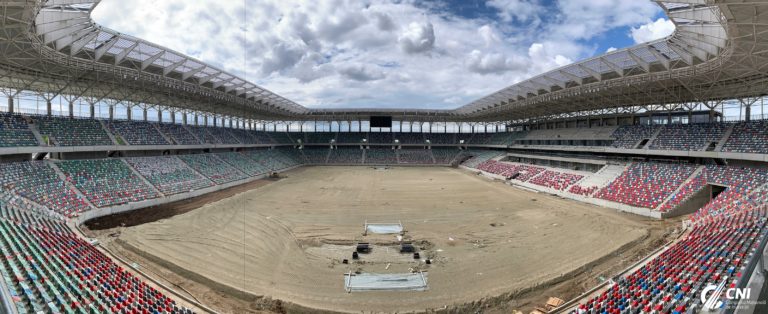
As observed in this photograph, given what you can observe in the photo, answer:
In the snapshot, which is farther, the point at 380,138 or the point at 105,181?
the point at 380,138

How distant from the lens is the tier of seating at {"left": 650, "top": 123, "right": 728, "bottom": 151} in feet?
96.7

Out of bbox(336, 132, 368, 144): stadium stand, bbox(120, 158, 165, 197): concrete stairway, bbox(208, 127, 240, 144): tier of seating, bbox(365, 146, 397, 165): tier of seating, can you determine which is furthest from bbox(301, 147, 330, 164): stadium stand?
bbox(120, 158, 165, 197): concrete stairway

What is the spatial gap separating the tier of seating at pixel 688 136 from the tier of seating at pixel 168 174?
47666 mm

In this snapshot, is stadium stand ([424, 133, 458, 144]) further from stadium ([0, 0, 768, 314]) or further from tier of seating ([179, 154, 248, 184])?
tier of seating ([179, 154, 248, 184])

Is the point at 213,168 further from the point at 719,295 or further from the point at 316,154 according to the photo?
the point at 719,295

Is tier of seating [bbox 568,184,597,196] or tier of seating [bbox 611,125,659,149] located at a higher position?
tier of seating [bbox 611,125,659,149]

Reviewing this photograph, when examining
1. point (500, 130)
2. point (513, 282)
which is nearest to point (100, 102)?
point (513, 282)

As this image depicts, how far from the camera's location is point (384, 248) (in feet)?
59.6

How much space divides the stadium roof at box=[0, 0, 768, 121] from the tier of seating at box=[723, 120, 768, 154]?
3.43 m

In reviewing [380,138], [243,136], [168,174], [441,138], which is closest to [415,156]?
[380,138]

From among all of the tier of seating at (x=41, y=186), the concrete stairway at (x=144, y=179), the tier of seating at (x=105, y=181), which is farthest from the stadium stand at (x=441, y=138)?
the tier of seating at (x=41, y=186)

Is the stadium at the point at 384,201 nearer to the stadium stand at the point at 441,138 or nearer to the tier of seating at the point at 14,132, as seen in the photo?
the tier of seating at the point at 14,132

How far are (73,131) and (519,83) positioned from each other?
4702 cm

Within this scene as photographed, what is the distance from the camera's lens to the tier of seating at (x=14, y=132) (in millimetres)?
25078
